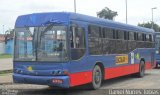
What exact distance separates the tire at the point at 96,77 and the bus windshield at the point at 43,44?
231 centimetres

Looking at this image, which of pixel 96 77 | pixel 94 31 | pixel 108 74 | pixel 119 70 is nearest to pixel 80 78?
pixel 96 77

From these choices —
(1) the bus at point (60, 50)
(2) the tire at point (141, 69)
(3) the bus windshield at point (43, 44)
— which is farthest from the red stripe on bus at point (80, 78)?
(2) the tire at point (141, 69)

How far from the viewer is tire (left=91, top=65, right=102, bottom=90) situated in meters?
15.2

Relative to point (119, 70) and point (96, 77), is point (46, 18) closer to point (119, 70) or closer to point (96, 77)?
point (96, 77)

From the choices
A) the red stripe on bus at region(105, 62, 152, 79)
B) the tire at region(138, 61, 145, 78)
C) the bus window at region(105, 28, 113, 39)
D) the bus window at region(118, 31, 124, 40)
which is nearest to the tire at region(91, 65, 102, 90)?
the red stripe on bus at region(105, 62, 152, 79)

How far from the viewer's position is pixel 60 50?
527 inches

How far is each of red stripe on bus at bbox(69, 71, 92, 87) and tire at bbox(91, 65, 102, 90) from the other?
386 millimetres

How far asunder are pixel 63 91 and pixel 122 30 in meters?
4.97

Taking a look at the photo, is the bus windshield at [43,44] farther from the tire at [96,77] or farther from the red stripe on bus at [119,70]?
the red stripe on bus at [119,70]

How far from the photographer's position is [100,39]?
16.1 metres

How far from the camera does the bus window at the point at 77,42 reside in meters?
13.7

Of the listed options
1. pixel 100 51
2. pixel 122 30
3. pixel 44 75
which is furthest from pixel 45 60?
pixel 122 30

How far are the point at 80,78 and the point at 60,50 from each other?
1.40 meters

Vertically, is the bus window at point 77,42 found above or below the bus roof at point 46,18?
below
